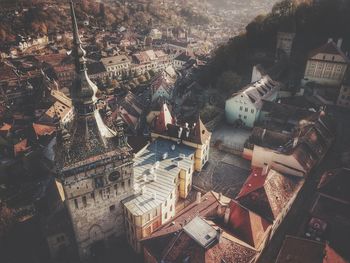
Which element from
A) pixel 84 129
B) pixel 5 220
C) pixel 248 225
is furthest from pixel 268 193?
pixel 5 220

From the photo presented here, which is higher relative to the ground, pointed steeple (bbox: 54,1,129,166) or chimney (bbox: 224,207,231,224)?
pointed steeple (bbox: 54,1,129,166)

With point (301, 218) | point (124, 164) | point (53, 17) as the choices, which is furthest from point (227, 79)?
point (53, 17)

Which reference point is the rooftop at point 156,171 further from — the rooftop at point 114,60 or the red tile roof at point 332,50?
the rooftop at point 114,60

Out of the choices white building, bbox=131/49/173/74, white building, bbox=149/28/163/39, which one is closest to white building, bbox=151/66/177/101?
white building, bbox=131/49/173/74

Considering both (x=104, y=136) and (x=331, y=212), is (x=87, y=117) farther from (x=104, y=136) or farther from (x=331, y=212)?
(x=331, y=212)

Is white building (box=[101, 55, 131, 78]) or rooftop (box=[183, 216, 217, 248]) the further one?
white building (box=[101, 55, 131, 78])

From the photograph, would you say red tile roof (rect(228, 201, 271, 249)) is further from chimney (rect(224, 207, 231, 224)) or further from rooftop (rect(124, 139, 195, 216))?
rooftop (rect(124, 139, 195, 216))

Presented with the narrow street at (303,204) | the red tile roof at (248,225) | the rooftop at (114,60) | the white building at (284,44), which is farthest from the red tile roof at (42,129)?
the white building at (284,44)
